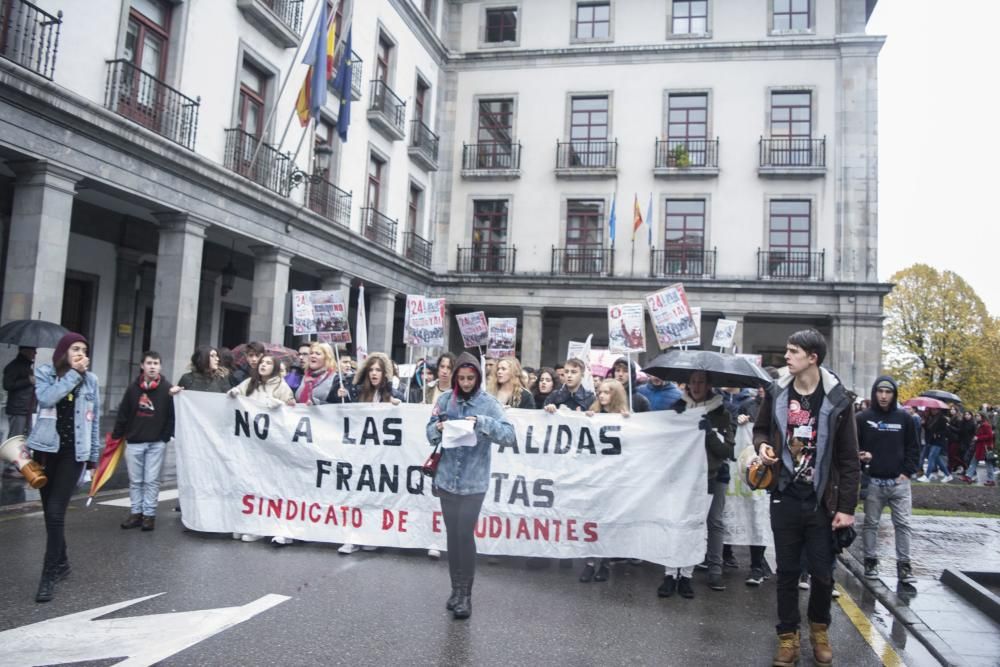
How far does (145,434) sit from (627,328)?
17.7ft

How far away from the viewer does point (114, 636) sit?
4.38 metres

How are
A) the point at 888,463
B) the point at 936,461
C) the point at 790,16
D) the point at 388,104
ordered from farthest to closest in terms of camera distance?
the point at 790,16, the point at 388,104, the point at 936,461, the point at 888,463

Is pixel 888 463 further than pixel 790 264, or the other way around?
pixel 790 264

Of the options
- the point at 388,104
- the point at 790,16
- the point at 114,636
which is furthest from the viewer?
the point at 790,16

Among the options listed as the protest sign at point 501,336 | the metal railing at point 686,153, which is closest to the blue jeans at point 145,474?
the protest sign at point 501,336

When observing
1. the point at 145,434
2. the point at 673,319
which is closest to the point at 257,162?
the point at 145,434

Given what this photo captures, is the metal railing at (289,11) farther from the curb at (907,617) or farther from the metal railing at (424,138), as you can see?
the curb at (907,617)

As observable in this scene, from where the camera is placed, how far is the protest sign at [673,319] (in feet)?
26.6

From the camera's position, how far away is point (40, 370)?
17.8 feet

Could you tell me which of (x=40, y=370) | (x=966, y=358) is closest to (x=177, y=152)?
(x=40, y=370)

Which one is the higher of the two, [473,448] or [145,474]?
[473,448]

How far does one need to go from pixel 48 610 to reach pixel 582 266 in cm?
2355

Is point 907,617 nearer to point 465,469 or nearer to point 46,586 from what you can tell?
point 465,469

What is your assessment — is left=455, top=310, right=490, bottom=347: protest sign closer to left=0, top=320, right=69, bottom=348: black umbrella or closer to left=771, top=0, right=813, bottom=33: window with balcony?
left=0, top=320, right=69, bottom=348: black umbrella
